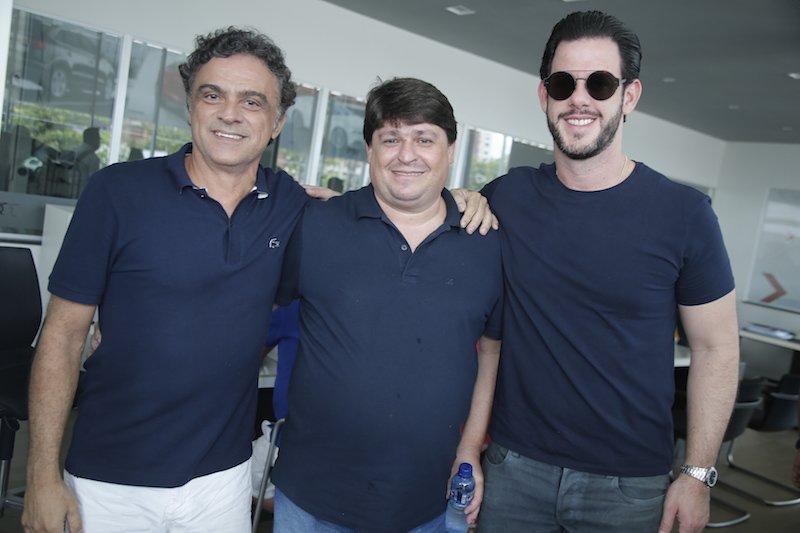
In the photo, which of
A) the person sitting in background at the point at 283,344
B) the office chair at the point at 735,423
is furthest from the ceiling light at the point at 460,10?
the person sitting in background at the point at 283,344

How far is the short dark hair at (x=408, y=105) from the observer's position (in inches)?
66.3

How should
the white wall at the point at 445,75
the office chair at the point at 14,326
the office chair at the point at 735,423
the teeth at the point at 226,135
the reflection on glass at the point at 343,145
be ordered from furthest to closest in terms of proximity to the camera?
the reflection on glass at the point at 343,145 → the white wall at the point at 445,75 → the office chair at the point at 735,423 → the office chair at the point at 14,326 → the teeth at the point at 226,135

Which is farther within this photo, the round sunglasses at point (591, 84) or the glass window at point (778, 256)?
the glass window at point (778, 256)

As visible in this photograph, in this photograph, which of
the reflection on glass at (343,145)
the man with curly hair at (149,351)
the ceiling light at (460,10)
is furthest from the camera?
the reflection on glass at (343,145)

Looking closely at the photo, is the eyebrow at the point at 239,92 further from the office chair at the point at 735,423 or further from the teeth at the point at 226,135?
the office chair at the point at 735,423

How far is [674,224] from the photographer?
1646 millimetres

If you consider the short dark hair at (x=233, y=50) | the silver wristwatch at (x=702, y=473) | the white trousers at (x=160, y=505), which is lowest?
the white trousers at (x=160, y=505)

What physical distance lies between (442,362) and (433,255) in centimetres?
27

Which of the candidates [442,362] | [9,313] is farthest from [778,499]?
[9,313]

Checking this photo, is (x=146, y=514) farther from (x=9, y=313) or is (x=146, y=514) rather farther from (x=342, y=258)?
(x=9, y=313)

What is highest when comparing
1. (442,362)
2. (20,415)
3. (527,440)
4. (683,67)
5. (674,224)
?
(683,67)

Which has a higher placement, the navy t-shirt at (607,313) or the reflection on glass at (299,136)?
the reflection on glass at (299,136)

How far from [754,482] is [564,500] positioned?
4337mm

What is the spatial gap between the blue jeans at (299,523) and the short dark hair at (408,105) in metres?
0.98
